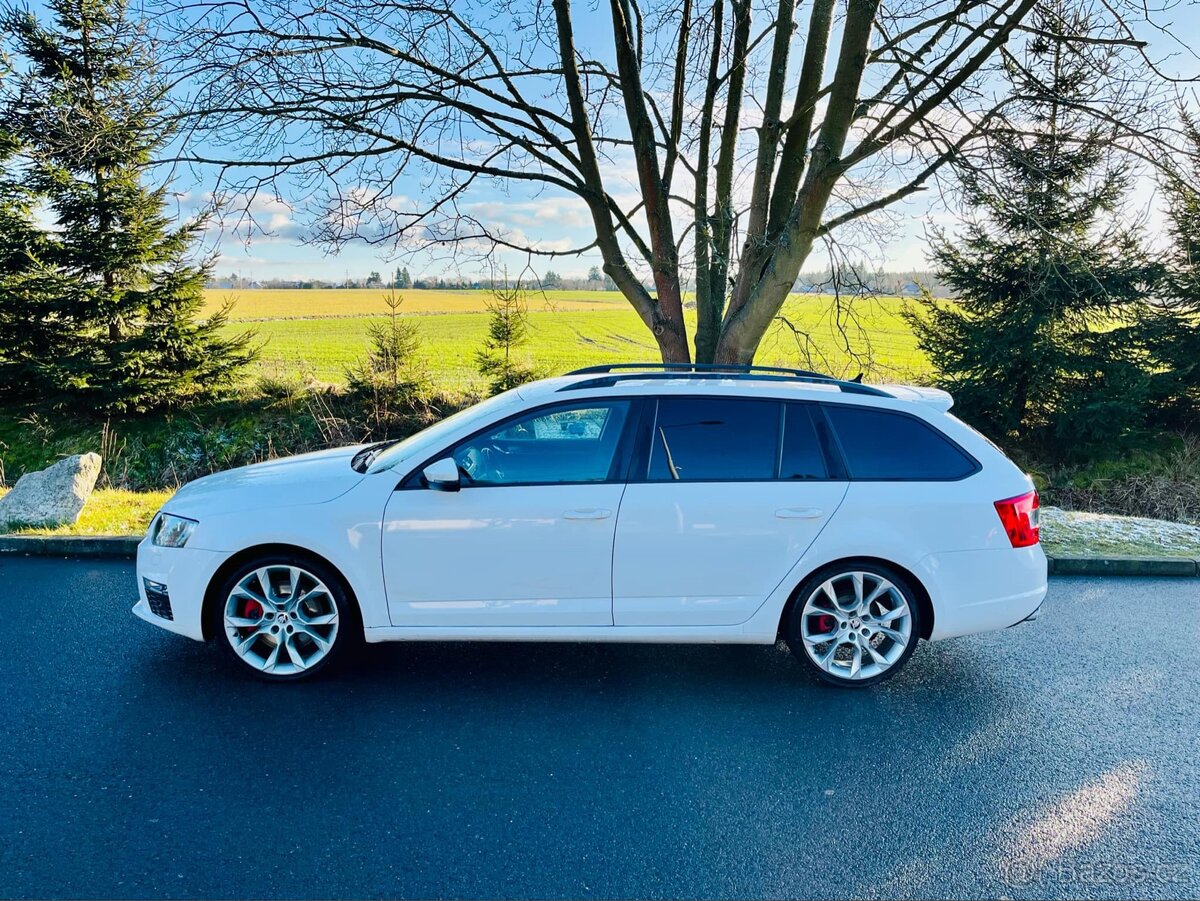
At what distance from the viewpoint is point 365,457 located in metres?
4.46

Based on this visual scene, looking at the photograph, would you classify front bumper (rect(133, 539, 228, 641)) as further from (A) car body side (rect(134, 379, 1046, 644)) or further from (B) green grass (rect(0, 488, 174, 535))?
(B) green grass (rect(0, 488, 174, 535))

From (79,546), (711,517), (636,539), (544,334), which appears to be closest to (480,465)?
(636,539)

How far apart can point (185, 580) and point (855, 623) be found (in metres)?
3.57

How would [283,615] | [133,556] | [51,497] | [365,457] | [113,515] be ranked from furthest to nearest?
[113,515] → [51,497] → [133,556] → [365,457] → [283,615]

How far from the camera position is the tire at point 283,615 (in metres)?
3.95

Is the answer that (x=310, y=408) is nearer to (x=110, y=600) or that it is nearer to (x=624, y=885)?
(x=110, y=600)

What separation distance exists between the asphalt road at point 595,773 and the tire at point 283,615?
0.15 m

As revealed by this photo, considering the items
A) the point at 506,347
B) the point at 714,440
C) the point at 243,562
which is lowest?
the point at 243,562

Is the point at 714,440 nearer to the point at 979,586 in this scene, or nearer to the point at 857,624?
the point at 857,624

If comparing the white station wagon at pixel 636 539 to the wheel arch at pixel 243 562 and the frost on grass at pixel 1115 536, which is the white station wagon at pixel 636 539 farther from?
the frost on grass at pixel 1115 536

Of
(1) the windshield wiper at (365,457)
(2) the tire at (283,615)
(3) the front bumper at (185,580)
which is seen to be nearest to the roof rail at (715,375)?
(1) the windshield wiper at (365,457)

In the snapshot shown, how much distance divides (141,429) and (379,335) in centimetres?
524

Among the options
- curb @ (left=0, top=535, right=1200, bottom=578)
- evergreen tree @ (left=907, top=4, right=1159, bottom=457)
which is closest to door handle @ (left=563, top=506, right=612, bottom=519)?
curb @ (left=0, top=535, right=1200, bottom=578)

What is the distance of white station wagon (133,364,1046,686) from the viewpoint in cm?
387
